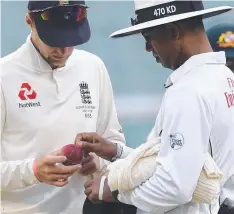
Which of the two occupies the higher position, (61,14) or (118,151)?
(61,14)

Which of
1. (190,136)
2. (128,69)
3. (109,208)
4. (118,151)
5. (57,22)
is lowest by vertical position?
(109,208)

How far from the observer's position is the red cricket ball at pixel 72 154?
1.79 metres

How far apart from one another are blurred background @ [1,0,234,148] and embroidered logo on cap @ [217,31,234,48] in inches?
24.9

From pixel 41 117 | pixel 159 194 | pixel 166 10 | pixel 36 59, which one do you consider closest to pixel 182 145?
pixel 159 194

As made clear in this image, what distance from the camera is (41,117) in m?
1.90

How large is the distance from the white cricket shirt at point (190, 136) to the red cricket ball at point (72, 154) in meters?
0.28

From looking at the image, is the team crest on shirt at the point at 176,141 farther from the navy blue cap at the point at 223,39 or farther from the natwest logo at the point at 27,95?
the navy blue cap at the point at 223,39

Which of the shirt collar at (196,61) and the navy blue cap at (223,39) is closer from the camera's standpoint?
the shirt collar at (196,61)

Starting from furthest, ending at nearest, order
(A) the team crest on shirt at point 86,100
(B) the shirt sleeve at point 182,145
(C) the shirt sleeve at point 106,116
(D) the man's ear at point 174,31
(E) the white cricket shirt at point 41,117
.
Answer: (C) the shirt sleeve at point 106,116 < (A) the team crest on shirt at point 86,100 < (E) the white cricket shirt at point 41,117 < (D) the man's ear at point 174,31 < (B) the shirt sleeve at point 182,145

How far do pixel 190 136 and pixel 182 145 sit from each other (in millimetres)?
31

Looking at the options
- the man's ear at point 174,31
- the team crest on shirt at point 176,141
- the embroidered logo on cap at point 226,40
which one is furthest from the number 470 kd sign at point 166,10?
the embroidered logo on cap at point 226,40

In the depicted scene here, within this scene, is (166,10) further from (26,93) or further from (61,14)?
(26,93)

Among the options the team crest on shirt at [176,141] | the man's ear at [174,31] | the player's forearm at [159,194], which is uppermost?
the man's ear at [174,31]

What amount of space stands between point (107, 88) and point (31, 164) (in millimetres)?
448
